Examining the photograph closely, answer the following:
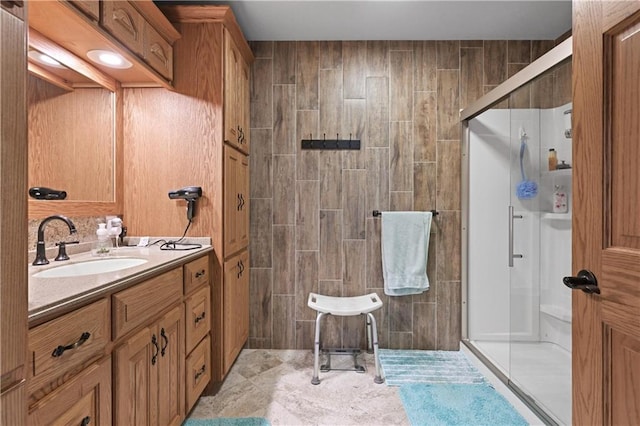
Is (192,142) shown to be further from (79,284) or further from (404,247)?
(404,247)

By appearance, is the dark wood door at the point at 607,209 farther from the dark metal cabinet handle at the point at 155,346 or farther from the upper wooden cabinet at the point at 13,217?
the dark metal cabinet handle at the point at 155,346

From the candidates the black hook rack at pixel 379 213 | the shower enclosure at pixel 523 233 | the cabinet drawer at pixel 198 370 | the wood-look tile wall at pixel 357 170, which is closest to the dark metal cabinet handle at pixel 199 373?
the cabinet drawer at pixel 198 370

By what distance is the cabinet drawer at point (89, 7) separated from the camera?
1.19 meters

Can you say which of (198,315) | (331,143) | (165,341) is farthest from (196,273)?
(331,143)

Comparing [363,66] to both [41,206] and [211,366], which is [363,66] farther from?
[211,366]

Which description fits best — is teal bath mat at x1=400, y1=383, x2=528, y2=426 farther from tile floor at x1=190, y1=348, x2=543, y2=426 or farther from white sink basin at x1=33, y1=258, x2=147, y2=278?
white sink basin at x1=33, y1=258, x2=147, y2=278

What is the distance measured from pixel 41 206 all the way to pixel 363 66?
220 centimetres

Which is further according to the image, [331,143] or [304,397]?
[331,143]

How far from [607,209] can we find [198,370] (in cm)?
186

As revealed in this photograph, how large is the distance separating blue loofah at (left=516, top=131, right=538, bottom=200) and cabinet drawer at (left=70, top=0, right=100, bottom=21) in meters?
2.46

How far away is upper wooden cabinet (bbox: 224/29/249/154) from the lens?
1896 millimetres

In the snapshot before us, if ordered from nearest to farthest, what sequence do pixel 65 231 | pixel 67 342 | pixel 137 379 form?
pixel 67 342 → pixel 137 379 → pixel 65 231

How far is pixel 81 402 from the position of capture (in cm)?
88

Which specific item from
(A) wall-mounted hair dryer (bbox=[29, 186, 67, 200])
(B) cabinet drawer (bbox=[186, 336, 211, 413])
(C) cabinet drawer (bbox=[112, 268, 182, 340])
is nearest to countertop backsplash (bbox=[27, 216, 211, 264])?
(A) wall-mounted hair dryer (bbox=[29, 186, 67, 200])
